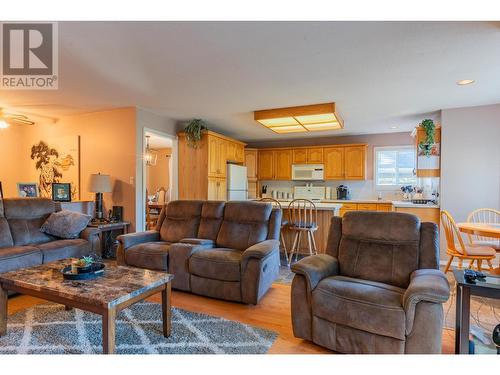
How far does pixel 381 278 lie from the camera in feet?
7.15

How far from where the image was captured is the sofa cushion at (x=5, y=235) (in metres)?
3.13

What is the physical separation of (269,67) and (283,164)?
4.25 meters

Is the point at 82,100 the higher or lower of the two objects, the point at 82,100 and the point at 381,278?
the higher

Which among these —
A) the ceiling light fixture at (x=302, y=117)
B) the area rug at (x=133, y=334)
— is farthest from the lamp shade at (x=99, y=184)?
the ceiling light fixture at (x=302, y=117)

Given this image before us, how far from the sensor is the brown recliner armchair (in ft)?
5.40

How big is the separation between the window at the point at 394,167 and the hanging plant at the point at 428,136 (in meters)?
1.84

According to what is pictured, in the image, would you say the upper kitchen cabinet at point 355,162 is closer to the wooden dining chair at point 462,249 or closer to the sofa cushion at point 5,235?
the wooden dining chair at point 462,249

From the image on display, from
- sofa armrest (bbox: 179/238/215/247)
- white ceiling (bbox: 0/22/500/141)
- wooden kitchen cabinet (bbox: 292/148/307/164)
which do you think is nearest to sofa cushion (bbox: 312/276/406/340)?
sofa armrest (bbox: 179/238/215/247)
